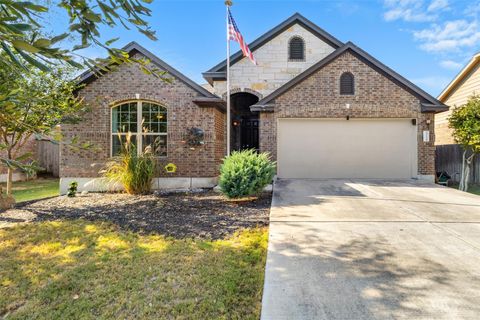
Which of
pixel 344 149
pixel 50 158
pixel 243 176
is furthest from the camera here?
pixel 50 158

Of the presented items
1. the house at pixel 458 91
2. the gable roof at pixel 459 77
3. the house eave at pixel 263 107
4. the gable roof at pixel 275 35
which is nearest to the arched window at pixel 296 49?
the gable roof at pixel 275 35

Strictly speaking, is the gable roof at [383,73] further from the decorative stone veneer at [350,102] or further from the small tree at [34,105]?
the small tree at [34,105]

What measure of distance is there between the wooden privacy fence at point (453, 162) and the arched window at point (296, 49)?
8.09 metres

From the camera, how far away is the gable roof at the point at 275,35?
1334 centimetres

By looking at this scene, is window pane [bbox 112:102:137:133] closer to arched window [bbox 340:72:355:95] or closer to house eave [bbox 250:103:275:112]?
house eave [bbox 250:103:275:112]

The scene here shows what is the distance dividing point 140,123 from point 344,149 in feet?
24.0

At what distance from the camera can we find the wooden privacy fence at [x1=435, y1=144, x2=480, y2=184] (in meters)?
13.2

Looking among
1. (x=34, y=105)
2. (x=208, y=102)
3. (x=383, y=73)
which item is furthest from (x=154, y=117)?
(x=383, y=73)

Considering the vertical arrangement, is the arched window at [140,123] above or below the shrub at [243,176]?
above

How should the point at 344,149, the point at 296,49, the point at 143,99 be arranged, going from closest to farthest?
the point at 143,99
the point at 344,149
the point at 296,49

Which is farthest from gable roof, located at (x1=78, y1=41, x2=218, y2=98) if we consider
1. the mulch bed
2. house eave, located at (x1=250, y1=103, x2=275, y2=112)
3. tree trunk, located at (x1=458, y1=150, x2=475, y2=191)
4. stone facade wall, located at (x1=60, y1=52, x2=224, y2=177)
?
tree trunk, located at (x1=458, y1=150, x2=475, y2=191)

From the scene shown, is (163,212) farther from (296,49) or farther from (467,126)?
(467,126)

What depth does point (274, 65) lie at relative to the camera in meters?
13.6

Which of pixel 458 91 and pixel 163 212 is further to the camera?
pixel 458 91
